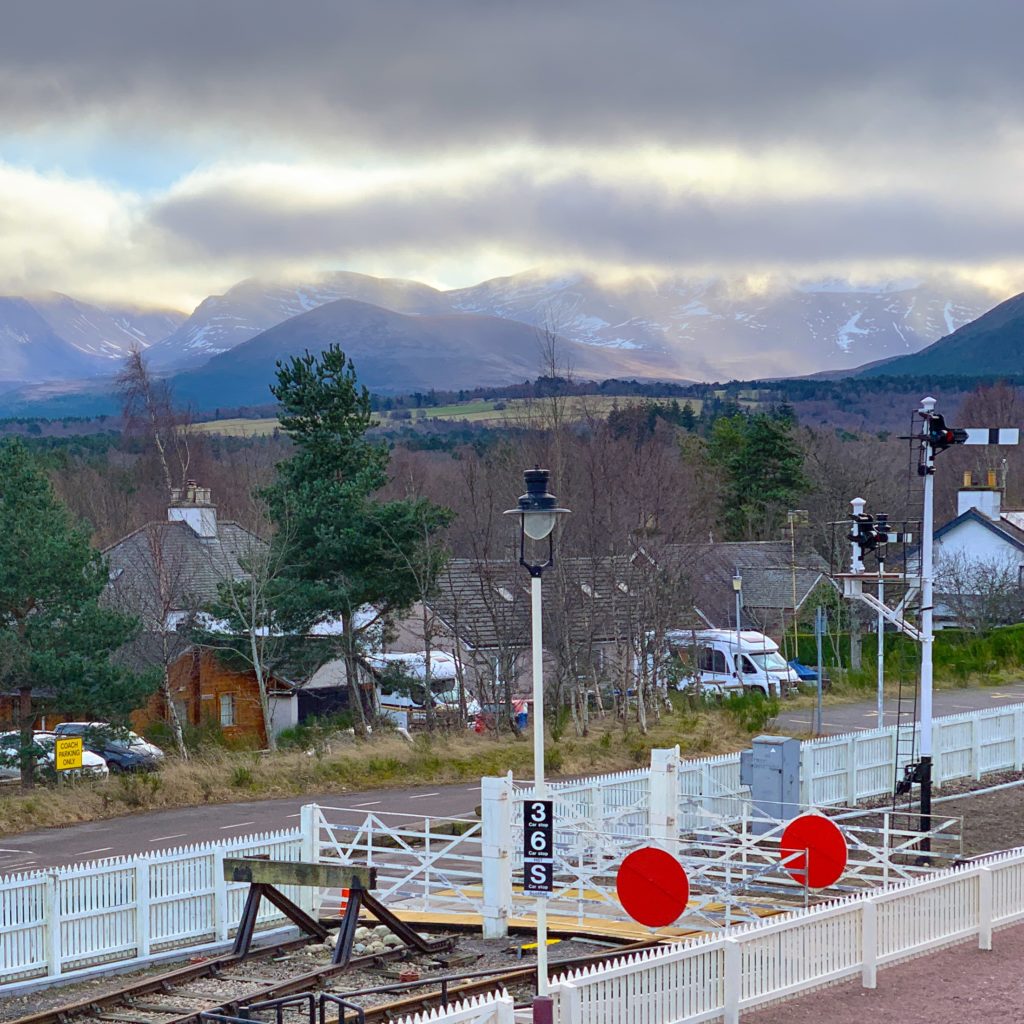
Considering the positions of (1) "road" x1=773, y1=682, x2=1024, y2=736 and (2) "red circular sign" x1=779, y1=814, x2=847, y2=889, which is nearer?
(2) "red circular sign" x1=779, y1=814, x2=847, y2=889

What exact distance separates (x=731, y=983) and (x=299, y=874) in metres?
6.62

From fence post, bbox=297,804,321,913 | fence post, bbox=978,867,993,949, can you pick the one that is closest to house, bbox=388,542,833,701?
fence post, bbox=297,804,321,913

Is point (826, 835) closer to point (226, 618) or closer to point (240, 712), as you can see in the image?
point (226, 618)

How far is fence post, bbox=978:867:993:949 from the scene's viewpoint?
15.5 m

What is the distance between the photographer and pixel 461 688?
39.6 metres

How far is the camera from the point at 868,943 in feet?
46.4

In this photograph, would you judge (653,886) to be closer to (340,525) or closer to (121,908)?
(121,908)

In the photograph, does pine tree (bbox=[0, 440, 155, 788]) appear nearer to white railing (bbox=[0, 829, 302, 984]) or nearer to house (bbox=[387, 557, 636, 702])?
house (bbox=[387, 557, 636, 702])

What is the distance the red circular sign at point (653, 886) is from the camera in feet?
49.1

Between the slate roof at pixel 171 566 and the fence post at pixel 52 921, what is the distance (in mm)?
20239

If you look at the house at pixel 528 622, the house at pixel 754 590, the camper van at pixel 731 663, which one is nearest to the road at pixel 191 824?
the house at pixel 528 622

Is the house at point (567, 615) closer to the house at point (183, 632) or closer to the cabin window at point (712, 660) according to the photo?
the cabin window at point (712, 660)

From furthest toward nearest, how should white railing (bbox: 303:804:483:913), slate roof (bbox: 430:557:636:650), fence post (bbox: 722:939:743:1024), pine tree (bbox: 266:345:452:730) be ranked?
pine tree (bbox: 266:345:452:730) < slate roof (bbox: 430:557:636:650) < white railing (bbox: 303:804:483:913) < fence post (bbox: 722:939:743:1024)

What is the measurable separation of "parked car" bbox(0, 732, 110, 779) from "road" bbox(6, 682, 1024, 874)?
4782 mm
